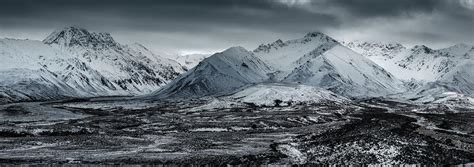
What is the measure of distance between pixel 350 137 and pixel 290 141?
15.4m

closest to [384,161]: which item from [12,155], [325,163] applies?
[325,163]

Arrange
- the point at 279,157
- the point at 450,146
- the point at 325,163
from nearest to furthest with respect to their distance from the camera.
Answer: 1. the point at 325,163
2. the point at 279,157
3. the point at 450,146

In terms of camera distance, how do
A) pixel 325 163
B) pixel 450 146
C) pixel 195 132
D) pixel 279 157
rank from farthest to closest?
pixel 195 132, pixel 450 146, pixel 279 157, pixel 325 163

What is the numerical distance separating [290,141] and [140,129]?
48669 millimetres

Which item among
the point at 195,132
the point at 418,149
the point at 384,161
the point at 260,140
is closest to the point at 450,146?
the point at 418,149

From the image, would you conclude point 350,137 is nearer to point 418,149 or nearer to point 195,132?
point 418,149

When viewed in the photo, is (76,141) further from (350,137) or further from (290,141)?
(350,137)

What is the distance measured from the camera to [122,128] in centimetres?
16438

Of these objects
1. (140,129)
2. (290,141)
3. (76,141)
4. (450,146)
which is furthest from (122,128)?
(450,146)

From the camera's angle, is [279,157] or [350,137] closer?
[279,157]

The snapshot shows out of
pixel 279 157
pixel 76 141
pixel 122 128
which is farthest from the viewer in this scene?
pixel 122 128

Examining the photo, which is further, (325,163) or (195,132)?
(195,132)

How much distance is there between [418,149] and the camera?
98625 mm

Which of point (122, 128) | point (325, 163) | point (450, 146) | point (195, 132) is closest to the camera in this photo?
point (325, 163)
